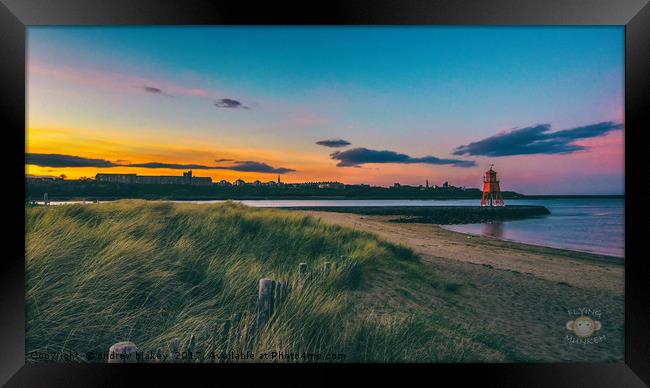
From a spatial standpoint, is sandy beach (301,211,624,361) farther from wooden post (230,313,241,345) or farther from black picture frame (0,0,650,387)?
wooden post (230,313,241,345)

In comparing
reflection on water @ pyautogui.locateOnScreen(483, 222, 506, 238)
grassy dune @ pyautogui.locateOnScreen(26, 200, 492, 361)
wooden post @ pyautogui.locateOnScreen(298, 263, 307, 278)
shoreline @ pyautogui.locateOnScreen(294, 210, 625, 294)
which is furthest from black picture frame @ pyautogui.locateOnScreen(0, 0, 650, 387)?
reflection on water @ pyautogui.locateOnScreen(483, 222, 506, 238)

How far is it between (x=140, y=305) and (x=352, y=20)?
3132 mm

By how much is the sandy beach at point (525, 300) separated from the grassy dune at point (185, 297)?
20 centimetres

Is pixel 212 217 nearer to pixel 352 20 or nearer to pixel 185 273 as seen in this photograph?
pixel 185 273

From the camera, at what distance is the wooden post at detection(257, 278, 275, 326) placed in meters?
2.81

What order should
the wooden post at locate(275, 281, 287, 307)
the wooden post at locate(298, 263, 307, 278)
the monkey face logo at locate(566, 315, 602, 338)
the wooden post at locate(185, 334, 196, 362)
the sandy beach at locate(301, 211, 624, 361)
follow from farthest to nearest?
the wooden post at locate(298, 263, 307, 278)
the sandy beach at locate(301, 211, 624, 361)
the monkey face logo at locate(566, 315, 602, 338)
the wooden post at locate(275, 281, 287, 307)
the wooden post at locate(185, 334, 196, 362)

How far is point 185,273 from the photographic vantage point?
3.58 metres

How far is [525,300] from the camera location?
4832mm

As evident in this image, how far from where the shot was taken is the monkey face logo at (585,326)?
313cm

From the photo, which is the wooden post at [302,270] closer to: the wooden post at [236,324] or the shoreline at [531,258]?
the wooden post at [236,324]

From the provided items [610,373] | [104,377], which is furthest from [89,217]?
[610,373]

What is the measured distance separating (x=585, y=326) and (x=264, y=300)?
9.88 ft

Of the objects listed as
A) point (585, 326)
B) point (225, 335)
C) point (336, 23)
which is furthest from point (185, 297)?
point (585, 326)

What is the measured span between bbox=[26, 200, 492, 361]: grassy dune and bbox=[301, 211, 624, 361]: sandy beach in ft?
0.66
